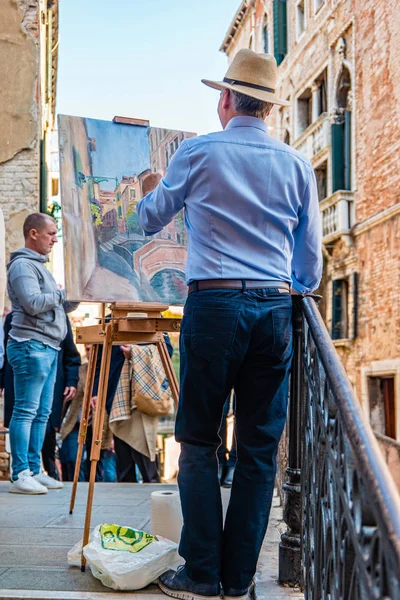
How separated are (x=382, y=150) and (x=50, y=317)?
477 inches

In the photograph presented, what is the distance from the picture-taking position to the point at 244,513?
2588 mm

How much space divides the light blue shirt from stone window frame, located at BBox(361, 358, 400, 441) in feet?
37.9

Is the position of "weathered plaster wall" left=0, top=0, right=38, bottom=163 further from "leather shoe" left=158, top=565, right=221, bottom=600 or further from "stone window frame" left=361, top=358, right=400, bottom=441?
"stone window frame" left=361, top=358, right=400, bottom=441

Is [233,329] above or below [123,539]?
above

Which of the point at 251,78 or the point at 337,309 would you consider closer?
the point at 251,78

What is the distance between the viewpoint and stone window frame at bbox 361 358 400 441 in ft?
46.0

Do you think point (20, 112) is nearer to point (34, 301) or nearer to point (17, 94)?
point (17, 94)

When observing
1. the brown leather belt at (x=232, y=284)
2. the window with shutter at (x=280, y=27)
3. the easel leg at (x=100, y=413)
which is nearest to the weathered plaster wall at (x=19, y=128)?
the easel leg at (x=100, y=413)

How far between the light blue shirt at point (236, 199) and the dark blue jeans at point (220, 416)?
0.11 m

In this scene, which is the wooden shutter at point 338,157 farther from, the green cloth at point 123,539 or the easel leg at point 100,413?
the green cloth at point 123,539

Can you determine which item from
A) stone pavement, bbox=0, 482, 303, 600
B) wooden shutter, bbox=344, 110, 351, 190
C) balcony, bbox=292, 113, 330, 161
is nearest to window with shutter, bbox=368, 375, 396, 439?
wooden shutter, bbox=344, 110, 351, 190

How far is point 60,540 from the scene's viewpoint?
3.50 metres

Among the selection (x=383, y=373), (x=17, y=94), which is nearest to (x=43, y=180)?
(x=17, y=94)

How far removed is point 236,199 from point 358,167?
1500 cm
